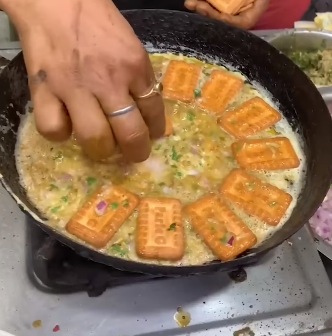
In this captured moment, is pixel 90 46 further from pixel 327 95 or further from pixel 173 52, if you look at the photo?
pixel 327 95

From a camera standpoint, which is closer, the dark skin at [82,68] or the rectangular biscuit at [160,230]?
the dark skin at [82,68]

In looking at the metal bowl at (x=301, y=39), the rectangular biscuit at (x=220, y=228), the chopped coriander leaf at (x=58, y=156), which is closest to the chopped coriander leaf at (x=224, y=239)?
the rectangular biscuit at (x=220, y=228)

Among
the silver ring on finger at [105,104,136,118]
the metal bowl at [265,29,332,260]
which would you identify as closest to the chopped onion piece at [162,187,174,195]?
the silver ring on finger at [105,104,136,118]

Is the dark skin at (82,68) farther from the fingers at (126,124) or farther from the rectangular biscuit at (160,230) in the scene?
the rectangular biscuit at (160,230)

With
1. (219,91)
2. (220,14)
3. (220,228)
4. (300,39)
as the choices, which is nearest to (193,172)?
(220,228)

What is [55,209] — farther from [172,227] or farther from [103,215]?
[172,227]

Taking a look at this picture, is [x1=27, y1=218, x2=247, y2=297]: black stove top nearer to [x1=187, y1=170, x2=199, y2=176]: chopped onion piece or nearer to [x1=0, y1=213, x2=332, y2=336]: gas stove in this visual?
[x1=0, y1=213, x2=332, y2=336]: gas stove
